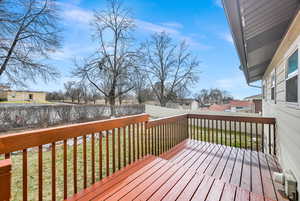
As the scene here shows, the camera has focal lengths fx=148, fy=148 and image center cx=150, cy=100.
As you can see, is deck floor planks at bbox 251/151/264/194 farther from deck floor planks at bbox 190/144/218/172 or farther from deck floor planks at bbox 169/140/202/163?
deck floor planks at bbox 169/140/202/163

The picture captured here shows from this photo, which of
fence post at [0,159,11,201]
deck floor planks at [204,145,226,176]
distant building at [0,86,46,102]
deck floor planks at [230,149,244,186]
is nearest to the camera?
fence post at [0,159,11,201]

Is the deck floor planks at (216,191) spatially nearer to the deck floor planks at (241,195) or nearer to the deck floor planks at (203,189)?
the deck floor planks at (203,189)

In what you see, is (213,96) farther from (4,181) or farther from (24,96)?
(24,96)

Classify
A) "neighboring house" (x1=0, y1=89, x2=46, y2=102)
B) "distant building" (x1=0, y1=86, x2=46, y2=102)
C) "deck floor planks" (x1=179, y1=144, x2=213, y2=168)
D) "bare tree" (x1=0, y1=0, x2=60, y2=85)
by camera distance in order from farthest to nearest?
"neighboring house" (x1=0, y1=89, x2=46, y2=102) < "distant building" (x1=0, y1=86, x2=46, y2=102) < "bare tree" (x1=0, y1=0, x2=60, y2=85) < "deck floor planks" (x1=179, y1=144, x2=213, y2=168)

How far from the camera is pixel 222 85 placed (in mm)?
27562

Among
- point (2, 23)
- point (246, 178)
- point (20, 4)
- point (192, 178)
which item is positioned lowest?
point (246, 178)

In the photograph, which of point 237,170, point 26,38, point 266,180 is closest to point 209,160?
point 237,170

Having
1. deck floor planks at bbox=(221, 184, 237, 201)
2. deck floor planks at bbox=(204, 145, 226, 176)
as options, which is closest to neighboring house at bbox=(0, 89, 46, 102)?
deck floor planks at bbox=(204, 145, 226, 176)

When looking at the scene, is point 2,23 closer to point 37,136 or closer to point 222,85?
point 37,136

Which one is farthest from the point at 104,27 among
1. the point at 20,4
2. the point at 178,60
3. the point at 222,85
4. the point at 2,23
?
the point at 222,85

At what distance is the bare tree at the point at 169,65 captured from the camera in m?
18.5

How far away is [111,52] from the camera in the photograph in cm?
1148

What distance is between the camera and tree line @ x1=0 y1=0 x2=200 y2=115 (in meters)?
7.50

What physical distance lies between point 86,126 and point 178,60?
18389mm
